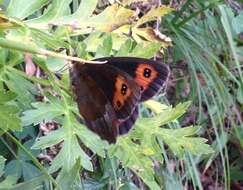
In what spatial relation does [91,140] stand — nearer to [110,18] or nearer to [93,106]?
[93,106]

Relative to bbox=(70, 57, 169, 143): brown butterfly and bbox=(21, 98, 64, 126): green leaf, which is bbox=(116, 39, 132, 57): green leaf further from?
bbox=(21, 98, 64, 126): green leaf

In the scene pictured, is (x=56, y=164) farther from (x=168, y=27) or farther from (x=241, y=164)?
(x=241, y=164)

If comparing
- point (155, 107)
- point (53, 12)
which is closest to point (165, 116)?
point (155, 107)

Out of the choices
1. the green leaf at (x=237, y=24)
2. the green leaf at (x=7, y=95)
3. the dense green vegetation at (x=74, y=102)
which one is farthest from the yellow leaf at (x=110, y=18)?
the green leaf at (x=237, y=24)

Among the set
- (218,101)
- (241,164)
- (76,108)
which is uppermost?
(76,108)

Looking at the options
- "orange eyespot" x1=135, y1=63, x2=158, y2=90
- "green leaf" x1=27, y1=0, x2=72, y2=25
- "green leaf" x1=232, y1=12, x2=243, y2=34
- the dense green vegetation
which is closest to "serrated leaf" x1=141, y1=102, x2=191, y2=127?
the dense green vegetation

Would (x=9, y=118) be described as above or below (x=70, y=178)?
above

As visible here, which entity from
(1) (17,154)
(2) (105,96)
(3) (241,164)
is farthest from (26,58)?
(3) (241,164)
